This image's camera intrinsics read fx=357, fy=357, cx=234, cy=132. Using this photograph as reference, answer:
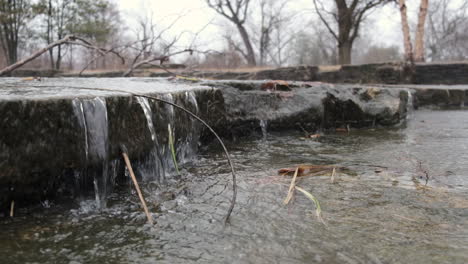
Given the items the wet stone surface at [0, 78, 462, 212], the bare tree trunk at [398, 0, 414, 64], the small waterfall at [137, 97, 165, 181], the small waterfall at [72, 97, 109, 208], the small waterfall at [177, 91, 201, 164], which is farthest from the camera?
the bare tree trunk at [398, 0, 414, 64]

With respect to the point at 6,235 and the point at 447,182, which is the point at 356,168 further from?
the point at 6,235

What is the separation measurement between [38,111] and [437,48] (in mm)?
47194

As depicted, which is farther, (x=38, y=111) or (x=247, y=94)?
(x=247, y=94)

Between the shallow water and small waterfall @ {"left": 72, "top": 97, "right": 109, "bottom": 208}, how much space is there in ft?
0.35

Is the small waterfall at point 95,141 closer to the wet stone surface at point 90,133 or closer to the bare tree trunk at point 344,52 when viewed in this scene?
the wet stone surface at point 90,133

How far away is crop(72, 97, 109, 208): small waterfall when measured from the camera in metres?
1.80

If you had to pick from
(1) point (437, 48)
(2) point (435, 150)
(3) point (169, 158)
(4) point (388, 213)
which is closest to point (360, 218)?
(4) point (388, 213)

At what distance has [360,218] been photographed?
1.61 meters

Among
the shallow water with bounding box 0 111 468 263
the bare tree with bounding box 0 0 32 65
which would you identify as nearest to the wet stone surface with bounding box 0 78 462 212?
the shallow water with bounding box 0 111 468 263

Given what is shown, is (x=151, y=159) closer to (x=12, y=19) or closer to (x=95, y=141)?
(x=95, y=141)

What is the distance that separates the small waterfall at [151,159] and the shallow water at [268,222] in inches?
6.1

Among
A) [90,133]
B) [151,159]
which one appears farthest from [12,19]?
[90,133]

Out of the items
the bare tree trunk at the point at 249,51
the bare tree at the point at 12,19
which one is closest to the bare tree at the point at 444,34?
the bare tree trunk at the point at 249,51

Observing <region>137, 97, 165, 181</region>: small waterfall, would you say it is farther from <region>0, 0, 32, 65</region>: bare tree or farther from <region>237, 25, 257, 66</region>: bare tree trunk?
<region>237, 25, 257, 66</region>: bare tree trunk
